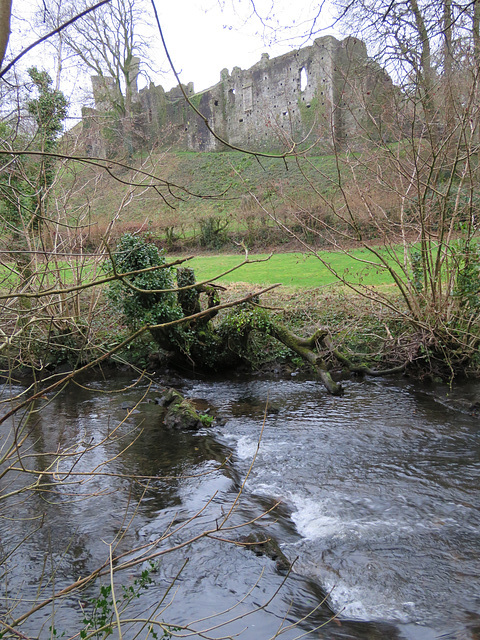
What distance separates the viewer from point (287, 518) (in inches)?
205

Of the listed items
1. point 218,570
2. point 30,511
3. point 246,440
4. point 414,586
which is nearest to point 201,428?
point 246,440

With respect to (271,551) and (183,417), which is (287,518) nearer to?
(271,551)

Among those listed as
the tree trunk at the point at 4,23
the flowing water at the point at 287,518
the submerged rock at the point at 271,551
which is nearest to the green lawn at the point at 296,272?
the flowing water at the point at 287,518

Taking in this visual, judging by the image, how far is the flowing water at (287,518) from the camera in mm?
3859

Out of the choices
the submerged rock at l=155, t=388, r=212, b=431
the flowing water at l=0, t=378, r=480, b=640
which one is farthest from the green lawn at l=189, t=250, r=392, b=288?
the flowing water at l=0, t=378, r=480, b=640

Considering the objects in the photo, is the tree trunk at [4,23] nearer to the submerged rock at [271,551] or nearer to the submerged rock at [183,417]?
the submerged rock at [271,551]

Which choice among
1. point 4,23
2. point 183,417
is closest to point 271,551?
point 183,417

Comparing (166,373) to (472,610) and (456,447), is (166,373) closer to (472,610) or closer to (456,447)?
(456,447)

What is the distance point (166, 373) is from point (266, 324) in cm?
271

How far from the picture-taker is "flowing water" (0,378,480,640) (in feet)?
12.7

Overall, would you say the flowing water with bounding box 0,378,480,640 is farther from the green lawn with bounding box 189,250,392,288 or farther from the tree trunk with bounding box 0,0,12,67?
the green lawn with bounding box 189,250,392,288

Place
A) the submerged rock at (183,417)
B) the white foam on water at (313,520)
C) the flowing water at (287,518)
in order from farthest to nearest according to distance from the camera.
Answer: the submerged rock at (183,417)
the white foam on water at (313,520)
the flowing water at (287,518)

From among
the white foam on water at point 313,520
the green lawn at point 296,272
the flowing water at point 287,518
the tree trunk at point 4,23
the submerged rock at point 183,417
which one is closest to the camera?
the tree trunk at point 4,23

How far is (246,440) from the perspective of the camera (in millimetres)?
7402
